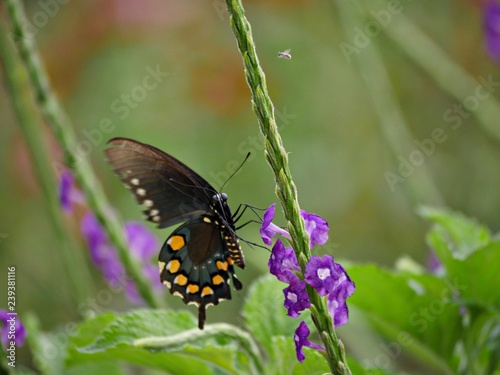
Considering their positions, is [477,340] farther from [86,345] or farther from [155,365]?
[86,345]

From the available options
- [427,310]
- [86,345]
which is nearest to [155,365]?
[86,345]

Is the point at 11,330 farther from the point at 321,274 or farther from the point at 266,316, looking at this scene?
the point at 321,274

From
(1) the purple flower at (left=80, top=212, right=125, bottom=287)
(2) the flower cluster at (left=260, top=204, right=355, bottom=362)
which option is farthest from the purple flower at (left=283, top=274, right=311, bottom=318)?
(1) the purple flower at (left=80, top=212, right=125, bottom=287)

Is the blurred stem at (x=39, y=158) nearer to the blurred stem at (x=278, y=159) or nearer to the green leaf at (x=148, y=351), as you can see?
the green leaf at (x=148, y=351)

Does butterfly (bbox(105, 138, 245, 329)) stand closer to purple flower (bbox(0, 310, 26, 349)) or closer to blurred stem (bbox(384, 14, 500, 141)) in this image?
purple flower (bbox(0, 310, 26, 349))

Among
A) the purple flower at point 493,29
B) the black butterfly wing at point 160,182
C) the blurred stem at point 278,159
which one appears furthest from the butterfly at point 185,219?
the purple flower at point 493,29

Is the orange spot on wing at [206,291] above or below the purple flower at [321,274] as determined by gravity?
below
